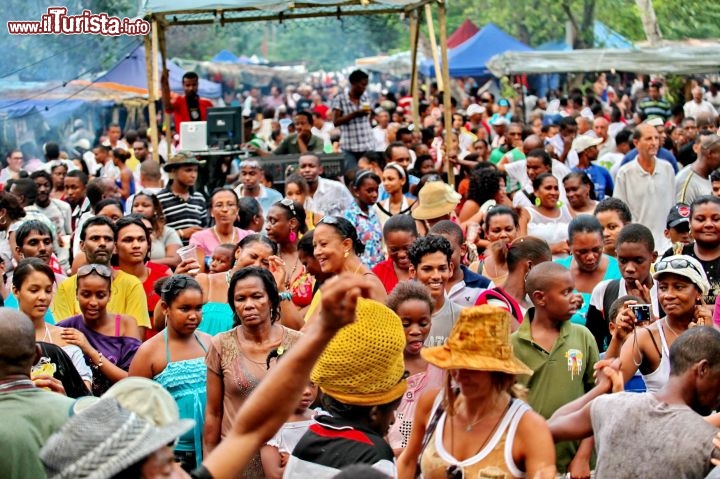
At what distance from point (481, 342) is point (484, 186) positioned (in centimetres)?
700

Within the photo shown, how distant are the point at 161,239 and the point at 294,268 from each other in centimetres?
184

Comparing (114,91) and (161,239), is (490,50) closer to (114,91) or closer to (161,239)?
(114,91)

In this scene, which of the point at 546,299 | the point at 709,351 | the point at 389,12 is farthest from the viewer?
the point at 389,12

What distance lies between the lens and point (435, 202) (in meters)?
10.5

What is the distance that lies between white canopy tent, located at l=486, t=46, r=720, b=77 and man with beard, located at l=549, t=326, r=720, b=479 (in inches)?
833

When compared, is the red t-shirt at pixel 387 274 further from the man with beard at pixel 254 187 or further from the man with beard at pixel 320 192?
the man with beard at pixel 254 187

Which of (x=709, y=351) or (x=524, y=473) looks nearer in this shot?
(x=524, y=473)

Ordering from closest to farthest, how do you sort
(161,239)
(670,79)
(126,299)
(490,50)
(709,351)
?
(709,351) < (126,299) < (161,239) < (670,79) < (490,50)

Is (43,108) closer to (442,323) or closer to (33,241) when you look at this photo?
(33,241)

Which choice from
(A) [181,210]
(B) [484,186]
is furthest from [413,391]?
(A) [181,210]

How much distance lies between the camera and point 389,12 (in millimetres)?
17656

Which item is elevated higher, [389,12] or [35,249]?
[389,12]

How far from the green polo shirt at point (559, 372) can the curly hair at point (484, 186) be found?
5.06 metres

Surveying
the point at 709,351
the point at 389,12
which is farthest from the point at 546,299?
the point at 389,12
